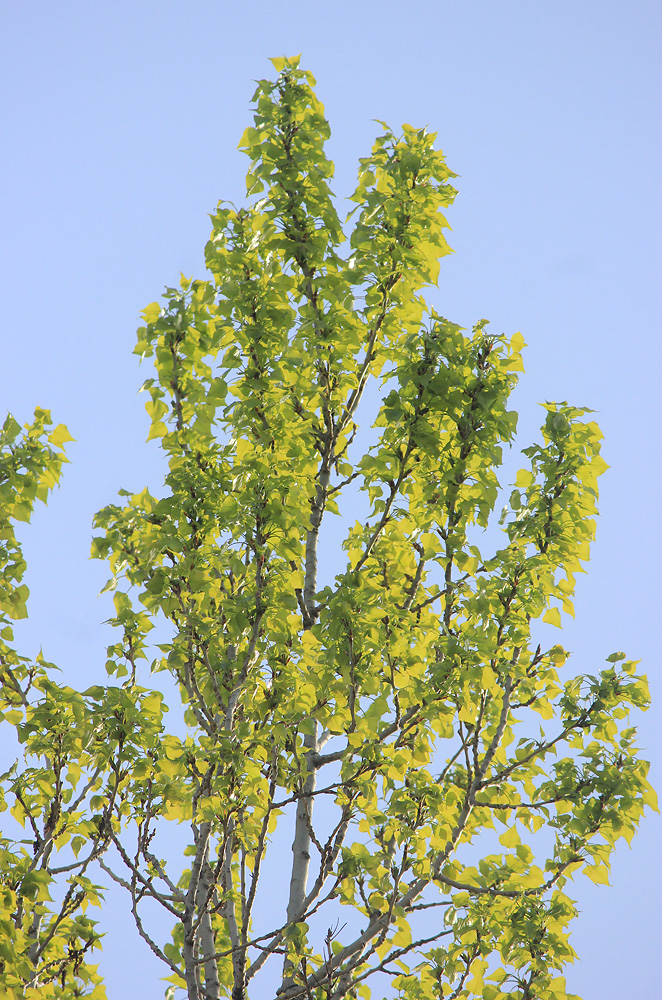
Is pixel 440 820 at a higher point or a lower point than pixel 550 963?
higher

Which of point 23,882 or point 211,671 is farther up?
point 211,671

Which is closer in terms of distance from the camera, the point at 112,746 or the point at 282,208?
the point at 112,746

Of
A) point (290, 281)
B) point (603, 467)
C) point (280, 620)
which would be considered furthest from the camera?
point (290, 281)

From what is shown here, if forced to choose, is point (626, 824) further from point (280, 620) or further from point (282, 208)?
point (282, 208)

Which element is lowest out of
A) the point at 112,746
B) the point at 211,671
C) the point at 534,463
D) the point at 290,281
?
the point at 112,746

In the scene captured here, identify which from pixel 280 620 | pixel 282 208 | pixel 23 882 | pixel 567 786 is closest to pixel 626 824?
pixel 567 786

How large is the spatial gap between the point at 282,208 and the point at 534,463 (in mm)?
2309

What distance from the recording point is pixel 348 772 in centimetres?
479

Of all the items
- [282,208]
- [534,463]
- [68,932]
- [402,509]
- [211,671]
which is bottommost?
[68,932]

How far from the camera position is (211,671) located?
4809 mm

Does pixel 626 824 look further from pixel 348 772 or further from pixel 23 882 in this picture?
pixel 23 882

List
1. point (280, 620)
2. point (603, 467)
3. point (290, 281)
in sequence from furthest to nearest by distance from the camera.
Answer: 1. point (290, 281)
2. point (603, 467)
3. point (280, 620)

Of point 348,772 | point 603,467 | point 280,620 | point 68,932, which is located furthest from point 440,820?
point 68,932

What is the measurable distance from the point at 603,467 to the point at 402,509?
121 cm
